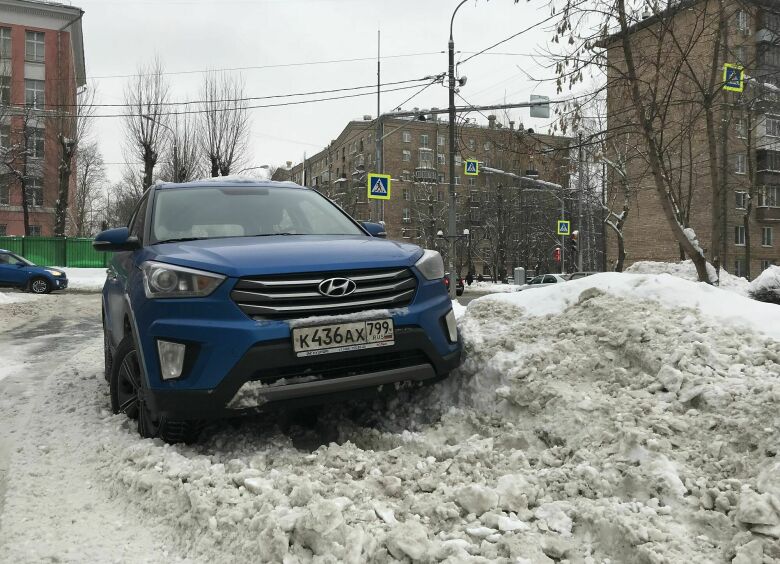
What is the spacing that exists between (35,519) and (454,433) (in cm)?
207

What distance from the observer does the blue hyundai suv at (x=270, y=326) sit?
Answer: 2.91 meters

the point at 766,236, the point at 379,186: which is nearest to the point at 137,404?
the point at 379,186

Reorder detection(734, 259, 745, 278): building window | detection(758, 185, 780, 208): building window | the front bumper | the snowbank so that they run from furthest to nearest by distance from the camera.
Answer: detection(734, 259, 745, 278): building window, detection(758, 185, 780, 208): building window, the snowbank, the front bumper

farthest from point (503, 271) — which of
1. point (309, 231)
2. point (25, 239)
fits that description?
point (309, 231)

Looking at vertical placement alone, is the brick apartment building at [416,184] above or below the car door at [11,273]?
above

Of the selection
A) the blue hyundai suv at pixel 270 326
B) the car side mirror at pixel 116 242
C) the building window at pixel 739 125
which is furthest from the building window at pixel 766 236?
the car side mirror at pixel 116 242

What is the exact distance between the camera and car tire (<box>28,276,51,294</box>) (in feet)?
67.9

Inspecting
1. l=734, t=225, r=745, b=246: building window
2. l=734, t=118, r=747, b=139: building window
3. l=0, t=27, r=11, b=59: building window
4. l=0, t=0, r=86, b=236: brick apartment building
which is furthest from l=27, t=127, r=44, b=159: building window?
l=734, t=225, r=745, b=246: building window

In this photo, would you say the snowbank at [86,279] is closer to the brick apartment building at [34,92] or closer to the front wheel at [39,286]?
the front wheel at [39,286]

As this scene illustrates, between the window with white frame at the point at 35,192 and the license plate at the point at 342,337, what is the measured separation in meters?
43.6

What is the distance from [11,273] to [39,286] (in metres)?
0.95

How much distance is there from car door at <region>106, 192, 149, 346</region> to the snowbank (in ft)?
70.9

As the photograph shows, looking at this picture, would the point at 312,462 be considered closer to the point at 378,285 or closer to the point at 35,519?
the point at 378,285

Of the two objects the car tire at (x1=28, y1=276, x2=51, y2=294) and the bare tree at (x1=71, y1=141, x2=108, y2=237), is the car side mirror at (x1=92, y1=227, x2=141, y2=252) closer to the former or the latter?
the car tire at (x1=28, y1=276, x2=51, y2=294)
